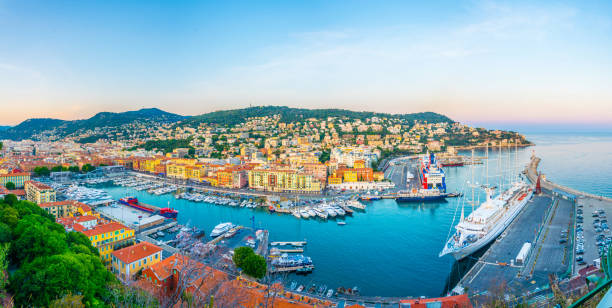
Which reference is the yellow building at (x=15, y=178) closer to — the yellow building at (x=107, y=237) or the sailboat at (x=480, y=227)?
the yellow building at (x=107, y=237)

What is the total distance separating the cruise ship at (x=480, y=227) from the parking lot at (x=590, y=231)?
162 centimetres

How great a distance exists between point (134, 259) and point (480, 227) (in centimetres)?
785

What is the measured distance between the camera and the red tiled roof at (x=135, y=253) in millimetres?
6824

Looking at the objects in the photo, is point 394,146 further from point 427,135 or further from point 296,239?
point 296,239

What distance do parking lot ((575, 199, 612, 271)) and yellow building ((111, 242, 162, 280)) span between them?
27.4 ft

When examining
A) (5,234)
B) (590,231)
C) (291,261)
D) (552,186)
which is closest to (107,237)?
(5,234)

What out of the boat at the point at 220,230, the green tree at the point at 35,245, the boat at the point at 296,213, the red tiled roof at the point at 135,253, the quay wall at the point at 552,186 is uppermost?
the green tree at the point at 35,245

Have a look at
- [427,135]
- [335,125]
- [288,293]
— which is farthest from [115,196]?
[427,135]

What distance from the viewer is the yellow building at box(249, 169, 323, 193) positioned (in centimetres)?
1603

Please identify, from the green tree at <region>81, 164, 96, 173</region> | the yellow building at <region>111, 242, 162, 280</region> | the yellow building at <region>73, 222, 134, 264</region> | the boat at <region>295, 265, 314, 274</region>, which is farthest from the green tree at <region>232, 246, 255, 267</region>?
the green tree at <region>81, 164, 96, 173</region>

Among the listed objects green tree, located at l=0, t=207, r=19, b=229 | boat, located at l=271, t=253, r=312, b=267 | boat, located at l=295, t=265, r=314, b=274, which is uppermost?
green tree, located at l=0, t=207, r=19, b=229

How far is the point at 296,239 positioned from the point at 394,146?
1117 inches

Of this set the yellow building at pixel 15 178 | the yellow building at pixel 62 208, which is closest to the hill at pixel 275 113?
the yellow building at pixel 15 178

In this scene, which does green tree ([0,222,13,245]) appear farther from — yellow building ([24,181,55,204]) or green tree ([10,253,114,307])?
yellow building ([24,181,55,204])
